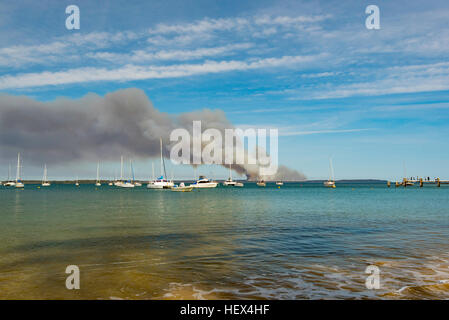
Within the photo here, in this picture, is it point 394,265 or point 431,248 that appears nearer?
point 394,265

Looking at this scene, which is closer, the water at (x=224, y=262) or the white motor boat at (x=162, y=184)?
the water at (x=224, y=262)

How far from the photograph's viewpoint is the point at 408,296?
10.5m

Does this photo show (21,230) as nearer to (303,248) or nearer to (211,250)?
(211,250)

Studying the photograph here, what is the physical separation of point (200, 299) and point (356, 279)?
20.1ft

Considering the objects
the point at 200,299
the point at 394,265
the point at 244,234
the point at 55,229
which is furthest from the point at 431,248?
the point at 55,229

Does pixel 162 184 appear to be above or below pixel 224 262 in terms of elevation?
below

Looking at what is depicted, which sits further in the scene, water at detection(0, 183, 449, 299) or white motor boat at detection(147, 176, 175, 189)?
white motor boat at detection(147, 176, 175, 189)

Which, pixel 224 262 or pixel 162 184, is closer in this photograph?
pixel 224 262

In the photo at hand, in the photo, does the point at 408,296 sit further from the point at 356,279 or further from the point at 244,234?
the point at 244,234

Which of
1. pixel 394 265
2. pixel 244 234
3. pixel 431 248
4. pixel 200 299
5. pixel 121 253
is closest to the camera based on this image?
pixel 200 299

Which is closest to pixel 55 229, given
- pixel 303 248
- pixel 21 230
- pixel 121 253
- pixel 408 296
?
pixel 21 230

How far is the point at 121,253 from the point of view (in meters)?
17.6
